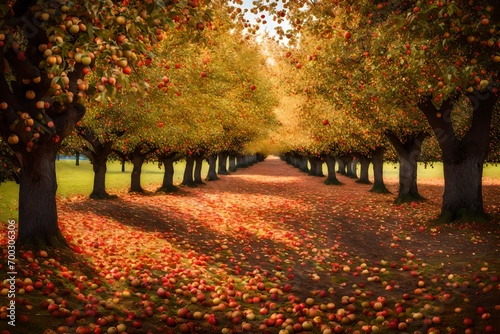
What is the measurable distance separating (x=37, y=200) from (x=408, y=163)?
865 inches

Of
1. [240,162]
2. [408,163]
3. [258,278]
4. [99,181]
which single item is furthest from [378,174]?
[240,162]

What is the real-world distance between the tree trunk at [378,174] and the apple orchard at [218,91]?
125 millimetres

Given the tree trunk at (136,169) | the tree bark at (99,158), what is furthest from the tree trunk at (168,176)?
the tree bark at (99,158)

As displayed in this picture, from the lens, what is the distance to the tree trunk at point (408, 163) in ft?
83.7

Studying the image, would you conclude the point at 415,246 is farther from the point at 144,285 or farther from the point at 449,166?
the point at 144,285

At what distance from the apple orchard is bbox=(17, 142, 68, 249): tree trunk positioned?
0.03 meters

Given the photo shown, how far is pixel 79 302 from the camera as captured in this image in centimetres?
773

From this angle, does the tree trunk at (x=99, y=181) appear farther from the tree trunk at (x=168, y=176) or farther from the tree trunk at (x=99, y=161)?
the tree trunk at (x=168, y=176)

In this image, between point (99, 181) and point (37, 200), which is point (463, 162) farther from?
point (99, 181)

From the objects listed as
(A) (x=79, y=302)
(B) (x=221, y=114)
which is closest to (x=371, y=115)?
(B) (x=221, y=114)

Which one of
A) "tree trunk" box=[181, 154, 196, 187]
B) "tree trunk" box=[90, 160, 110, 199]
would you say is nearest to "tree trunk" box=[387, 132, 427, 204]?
"tree trunk" box=[90, 160, 110, 199]

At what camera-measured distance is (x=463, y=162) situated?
658 inches

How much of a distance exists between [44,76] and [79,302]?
4606 mm

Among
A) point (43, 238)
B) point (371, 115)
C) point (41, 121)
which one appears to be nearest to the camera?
point (41, 121)
